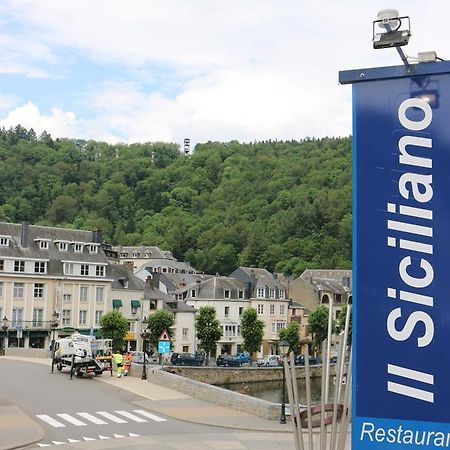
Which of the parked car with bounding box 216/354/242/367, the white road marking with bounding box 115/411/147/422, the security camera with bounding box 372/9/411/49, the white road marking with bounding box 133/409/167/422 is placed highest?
the security camera with bounding box 372/9/411/49

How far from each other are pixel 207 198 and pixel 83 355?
112 m

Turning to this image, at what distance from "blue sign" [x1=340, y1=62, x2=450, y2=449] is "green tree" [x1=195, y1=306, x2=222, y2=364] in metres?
56.5

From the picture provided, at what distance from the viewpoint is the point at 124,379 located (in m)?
29.8

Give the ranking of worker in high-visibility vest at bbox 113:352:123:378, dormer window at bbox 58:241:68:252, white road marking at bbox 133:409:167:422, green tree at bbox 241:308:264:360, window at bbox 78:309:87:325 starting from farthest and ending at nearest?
green tree at bbox 241:308:264:360 < dormer window at bbox 58:241:68:252 < window at bbox 78:309:87:325 < worker in high-visibility vest at bbox 113:352:123:378 < white road marking at bbox 133:409:167:422

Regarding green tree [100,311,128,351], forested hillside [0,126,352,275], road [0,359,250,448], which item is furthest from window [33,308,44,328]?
forested hillside [0,126,352,275]

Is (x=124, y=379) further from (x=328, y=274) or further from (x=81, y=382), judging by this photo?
(x=328, y=274)

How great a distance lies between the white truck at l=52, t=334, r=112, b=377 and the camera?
2966cm

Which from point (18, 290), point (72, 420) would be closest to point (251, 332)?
point (18, 290)

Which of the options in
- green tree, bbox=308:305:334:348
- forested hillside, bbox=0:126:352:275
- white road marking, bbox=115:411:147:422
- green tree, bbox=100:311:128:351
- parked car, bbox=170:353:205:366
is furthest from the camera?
forested hillside, bbox=0:126:352:275

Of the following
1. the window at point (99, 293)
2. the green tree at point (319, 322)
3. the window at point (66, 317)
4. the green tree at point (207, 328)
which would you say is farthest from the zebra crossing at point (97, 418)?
the green tree at point (319, 322)

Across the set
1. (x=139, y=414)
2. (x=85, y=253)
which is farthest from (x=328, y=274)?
(x=139, y=414)

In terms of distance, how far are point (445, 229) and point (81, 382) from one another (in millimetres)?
23875

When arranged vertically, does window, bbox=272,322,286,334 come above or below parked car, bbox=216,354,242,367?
above

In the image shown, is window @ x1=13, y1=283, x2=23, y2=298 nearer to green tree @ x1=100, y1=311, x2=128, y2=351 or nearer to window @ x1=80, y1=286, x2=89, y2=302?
window @ x1=80, y1=286, x2=89, y2=302
